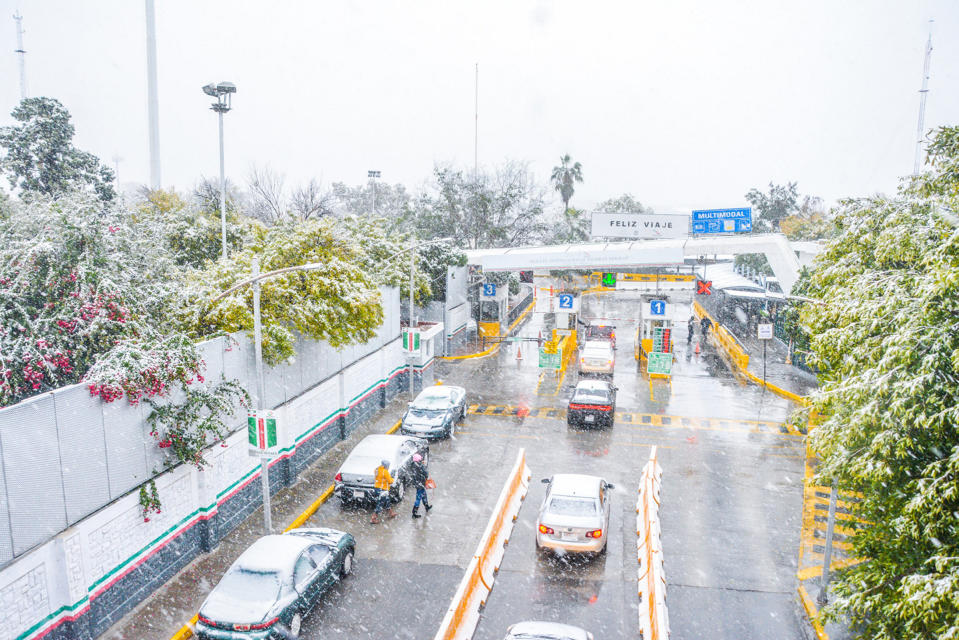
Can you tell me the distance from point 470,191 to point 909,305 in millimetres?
38148

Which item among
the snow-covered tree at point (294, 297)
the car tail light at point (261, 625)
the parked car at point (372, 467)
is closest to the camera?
the car tail light at point (261, 625)

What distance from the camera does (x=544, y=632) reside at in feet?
30.3

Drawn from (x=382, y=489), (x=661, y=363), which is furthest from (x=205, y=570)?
(x=661, y=363)

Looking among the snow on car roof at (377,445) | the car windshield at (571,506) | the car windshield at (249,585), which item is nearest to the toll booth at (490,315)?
the snow on car roof at (377,445)

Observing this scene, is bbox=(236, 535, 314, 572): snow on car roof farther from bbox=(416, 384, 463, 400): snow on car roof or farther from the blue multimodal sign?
the blue multimodal sign

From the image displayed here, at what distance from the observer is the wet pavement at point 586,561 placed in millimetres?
11859

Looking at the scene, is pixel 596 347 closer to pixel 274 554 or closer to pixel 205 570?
pixel 205 570

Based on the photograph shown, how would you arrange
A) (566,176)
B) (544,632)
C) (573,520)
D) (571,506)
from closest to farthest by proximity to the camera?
(544,632) → (573,520) → (571,506) → (566,176)

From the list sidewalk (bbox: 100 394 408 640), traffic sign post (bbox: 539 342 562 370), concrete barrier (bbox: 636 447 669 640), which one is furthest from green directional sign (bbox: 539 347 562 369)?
sidewalk (bbox: 100 394 408 640)

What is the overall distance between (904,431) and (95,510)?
12234mm

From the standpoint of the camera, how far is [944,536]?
6.87 m

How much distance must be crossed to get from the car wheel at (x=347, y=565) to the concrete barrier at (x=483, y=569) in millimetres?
2333

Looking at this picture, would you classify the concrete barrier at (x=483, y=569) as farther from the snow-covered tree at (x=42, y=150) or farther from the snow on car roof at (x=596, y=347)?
the snow-covered tree at (x=42, y=150)

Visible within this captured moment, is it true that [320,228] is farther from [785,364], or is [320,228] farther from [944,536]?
[785,364]
